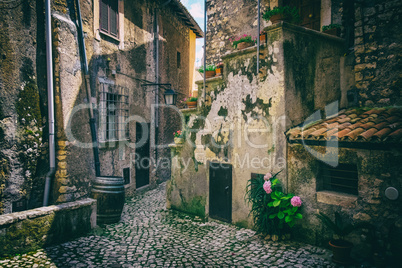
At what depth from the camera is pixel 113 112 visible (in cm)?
846

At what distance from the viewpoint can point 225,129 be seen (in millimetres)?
6559

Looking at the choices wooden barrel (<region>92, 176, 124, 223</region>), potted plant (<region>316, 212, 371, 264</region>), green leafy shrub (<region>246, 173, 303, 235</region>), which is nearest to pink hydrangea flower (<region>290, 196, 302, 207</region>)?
green leafy shrub (<region>246, 173, 303, 235</region>)

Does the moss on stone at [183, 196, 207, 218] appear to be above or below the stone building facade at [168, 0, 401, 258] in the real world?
below

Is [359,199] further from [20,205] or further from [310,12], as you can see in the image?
[20,205]

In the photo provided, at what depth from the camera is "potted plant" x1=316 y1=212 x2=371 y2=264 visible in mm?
4289

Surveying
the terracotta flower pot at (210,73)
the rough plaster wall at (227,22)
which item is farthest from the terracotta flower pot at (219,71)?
the rough plaster wall at (227,22)

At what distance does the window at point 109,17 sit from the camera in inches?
312

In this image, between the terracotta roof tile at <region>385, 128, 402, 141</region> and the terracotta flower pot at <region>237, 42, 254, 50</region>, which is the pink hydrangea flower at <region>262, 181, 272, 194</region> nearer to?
the terracotta roof tile at <region>385, 128, 402, 141</region>

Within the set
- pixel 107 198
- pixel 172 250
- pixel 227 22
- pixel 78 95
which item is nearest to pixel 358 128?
pixel 172 250

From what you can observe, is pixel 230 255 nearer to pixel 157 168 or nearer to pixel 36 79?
pixel 36 79

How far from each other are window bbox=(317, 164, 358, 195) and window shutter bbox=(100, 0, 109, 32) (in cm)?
726

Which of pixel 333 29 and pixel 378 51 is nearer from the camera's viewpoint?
pixel 378 51

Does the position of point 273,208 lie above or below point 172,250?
above

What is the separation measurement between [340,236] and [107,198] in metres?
5.01
